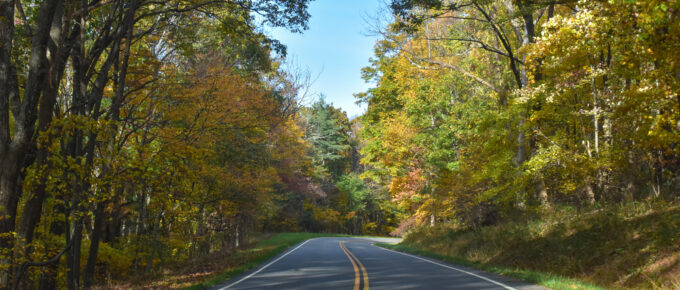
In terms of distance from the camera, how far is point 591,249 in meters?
12.1

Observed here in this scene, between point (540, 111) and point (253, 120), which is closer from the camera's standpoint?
point (540, 111)

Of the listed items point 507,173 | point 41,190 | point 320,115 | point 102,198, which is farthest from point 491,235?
point 320,115

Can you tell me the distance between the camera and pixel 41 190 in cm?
932

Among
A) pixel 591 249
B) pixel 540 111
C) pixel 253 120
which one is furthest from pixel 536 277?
pixel 253 120

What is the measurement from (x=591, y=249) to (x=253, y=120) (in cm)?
1430

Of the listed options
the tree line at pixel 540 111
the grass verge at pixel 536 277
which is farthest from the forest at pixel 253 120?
the grass verge at pixel 536 277

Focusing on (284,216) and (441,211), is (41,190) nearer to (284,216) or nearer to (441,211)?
(441,211)

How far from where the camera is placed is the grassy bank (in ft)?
31.6

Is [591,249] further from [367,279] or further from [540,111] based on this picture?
[367,279]

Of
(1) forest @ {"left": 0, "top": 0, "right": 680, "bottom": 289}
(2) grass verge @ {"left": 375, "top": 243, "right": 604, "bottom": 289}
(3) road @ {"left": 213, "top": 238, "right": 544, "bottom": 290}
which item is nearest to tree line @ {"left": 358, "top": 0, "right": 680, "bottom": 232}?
(1) forest @ {"left": 0, "top": 0, "right": 680, "bottom": 289}

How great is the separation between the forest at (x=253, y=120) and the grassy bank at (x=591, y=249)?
0.26 meters

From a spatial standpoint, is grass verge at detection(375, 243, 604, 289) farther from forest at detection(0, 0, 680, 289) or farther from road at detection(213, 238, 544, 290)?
forest at detection(0, 0, 680, 289)

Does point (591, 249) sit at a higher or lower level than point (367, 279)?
higher

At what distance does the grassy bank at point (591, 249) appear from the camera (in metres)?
9.62
